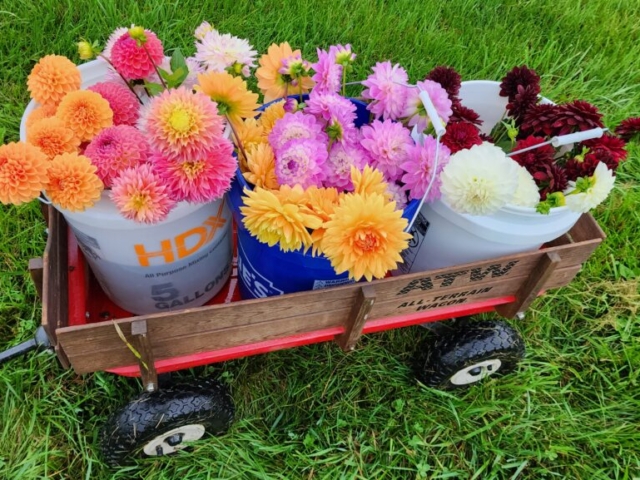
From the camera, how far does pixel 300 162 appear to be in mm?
981

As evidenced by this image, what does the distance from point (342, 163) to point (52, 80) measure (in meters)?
0.56

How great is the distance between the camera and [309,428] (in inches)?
57.6

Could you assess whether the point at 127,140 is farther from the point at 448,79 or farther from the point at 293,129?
the point at 448,79

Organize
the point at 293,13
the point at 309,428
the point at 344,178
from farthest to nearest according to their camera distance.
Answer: the point at 293,13 < the point at 309,428 < the point at 344,178

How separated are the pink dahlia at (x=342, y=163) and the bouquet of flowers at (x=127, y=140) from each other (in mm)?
176

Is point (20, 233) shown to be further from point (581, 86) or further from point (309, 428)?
point (581, 86)

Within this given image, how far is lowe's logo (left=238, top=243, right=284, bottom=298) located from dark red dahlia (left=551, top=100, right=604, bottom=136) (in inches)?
26.7

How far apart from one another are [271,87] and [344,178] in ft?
0.97

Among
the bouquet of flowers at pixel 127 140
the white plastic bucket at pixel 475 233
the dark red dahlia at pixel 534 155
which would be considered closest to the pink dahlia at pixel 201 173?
the bouquet of flowers at pixel 127 140

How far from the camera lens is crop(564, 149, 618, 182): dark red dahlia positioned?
3.59ft

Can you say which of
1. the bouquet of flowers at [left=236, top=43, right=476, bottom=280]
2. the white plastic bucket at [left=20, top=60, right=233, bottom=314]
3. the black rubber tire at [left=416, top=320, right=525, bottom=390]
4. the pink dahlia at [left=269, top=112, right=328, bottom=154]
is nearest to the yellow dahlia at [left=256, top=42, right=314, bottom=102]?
the bouquet of flowers at [left=236, top=43, right=476, bottom=280]

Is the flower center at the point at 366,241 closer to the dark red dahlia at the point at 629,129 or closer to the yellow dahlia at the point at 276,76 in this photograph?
the yellow dahlia at the point at 276,76

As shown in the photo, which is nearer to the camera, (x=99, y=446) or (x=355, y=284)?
(x=355, y=284)

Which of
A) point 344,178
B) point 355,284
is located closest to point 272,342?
point 355,284
